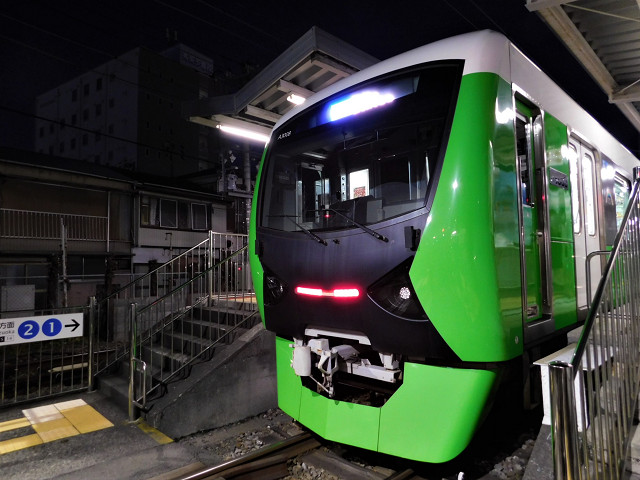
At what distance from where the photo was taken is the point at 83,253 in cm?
1773

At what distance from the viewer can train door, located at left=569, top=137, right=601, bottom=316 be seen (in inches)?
179

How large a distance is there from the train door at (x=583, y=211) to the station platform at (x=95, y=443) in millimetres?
3825

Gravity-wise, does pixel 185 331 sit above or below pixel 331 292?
below

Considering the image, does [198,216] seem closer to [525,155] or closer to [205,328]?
[205,328]

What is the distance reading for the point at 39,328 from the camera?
5992 mm

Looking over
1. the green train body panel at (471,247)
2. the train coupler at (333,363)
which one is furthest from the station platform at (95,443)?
the green train body panel at (471,247)

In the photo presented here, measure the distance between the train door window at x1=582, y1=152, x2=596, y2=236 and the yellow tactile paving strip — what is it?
6226mm

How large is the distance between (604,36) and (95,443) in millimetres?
8211

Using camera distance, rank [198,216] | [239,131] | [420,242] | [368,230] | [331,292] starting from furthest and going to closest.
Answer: [198,216] → [239,131] → [331,292] → [368,230] → [420,242]

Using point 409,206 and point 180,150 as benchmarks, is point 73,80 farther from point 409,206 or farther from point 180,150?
point 409,206

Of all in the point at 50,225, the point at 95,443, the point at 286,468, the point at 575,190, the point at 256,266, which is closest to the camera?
the point at 286,468

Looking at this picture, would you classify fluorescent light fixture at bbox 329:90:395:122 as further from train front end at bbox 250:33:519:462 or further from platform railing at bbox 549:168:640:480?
platform railing at bbox 549:168:640:480

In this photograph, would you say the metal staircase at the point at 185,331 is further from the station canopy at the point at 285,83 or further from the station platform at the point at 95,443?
the station canopy at the point at 285,83

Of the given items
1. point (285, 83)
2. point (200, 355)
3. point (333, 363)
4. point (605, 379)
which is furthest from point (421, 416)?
point (285, 83)
